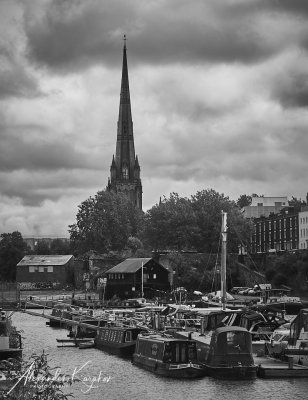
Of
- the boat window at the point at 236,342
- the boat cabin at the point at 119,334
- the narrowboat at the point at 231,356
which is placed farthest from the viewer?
the boat cabin at the point at 119,334

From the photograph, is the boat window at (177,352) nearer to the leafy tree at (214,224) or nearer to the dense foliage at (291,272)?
the dense foliage at (291,272)

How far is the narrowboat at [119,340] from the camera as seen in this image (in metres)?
71.4

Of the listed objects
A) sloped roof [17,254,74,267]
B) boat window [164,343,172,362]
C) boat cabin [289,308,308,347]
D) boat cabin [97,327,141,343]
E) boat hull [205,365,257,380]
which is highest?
sloped roof [17,254,74,267]

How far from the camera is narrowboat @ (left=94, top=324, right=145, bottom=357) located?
71375 mm

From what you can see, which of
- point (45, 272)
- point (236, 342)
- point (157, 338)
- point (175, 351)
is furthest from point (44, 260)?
point (236, 342)

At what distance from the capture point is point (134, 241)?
7849 inches

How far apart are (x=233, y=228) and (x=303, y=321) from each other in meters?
114

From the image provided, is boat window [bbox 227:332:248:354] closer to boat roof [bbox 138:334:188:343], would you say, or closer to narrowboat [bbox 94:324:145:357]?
boat roof [bbox 138:334:188:343]

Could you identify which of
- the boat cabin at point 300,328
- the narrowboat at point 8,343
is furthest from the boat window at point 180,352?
the narrowboat at point 8,343

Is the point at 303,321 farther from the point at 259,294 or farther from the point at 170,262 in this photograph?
the point at 170,262

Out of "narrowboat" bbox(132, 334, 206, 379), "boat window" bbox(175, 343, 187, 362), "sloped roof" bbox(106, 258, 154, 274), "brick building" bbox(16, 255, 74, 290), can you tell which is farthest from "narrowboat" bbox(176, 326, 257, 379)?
"brick building" bbox(16, 255, 74, 290)

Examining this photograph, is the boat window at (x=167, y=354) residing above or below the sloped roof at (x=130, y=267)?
below

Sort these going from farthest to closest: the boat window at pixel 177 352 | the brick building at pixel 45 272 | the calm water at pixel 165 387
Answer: the brick building at pixel 45 272, the boat window at pixel 177 352, the calm water at pixel 165 387

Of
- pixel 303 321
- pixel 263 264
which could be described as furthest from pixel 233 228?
pixel 303 321
